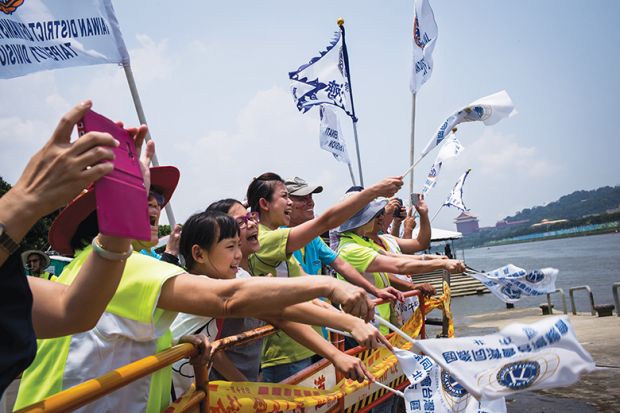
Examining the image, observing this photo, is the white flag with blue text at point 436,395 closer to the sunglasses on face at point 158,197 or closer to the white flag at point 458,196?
the sunglasses on face at point 158,197

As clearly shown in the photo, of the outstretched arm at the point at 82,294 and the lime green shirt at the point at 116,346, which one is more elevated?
the outstretched arm at the point at 82,294

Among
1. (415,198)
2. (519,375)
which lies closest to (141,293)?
(519,375)

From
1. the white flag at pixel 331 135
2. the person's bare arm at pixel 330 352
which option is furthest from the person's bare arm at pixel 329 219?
the white flag at pixel 331 135

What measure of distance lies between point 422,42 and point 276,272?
19.2 feet

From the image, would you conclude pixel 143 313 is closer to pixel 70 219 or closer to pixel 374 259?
pixel 70 219

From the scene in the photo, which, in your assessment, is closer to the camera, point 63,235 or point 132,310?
point 132,310

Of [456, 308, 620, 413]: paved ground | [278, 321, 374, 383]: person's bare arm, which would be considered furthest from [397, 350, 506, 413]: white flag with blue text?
[456, 308, 620, 413]: paved ground

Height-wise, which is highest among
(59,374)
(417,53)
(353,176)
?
(417,53)

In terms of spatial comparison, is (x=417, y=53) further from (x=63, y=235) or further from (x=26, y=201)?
(x=26, y=201)

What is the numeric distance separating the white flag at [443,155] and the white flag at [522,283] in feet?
17.7

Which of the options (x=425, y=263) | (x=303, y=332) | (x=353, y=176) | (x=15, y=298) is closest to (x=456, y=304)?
(x=353, y=176)

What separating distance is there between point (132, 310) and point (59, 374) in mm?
326

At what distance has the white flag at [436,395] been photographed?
8.14ft

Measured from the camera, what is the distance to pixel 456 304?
2345 centimetres
